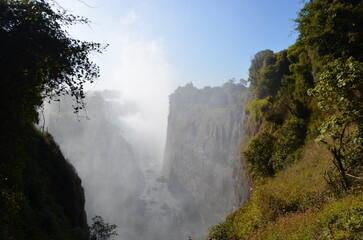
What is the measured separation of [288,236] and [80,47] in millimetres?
9531

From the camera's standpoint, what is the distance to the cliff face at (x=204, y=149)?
56250 millimetres

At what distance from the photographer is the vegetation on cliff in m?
6.61

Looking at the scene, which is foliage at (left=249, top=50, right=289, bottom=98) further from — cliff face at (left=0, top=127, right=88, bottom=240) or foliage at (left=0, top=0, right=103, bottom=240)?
foliage at (left=0, top=0, right=103, bottom=240)

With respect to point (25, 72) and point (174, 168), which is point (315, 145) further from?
point (174, 168)

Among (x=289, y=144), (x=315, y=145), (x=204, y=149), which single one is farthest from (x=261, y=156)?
(x=204, y=149)

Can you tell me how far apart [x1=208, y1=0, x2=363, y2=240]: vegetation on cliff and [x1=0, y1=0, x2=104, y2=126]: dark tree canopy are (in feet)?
24.9

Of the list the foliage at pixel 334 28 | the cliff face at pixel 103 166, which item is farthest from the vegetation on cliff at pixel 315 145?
the cliff face at pixel 103 166

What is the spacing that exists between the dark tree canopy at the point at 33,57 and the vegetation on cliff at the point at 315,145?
24.9 feet

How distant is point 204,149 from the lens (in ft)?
228

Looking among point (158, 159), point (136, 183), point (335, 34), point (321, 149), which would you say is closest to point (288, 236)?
point (321, 149)

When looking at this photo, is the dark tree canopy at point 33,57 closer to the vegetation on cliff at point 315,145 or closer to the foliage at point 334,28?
the vegetation on cliff at point 315,145

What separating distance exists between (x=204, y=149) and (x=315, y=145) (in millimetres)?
53466

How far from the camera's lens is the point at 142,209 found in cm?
7631

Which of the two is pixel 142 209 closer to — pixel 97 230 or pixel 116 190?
pixel 116 190
